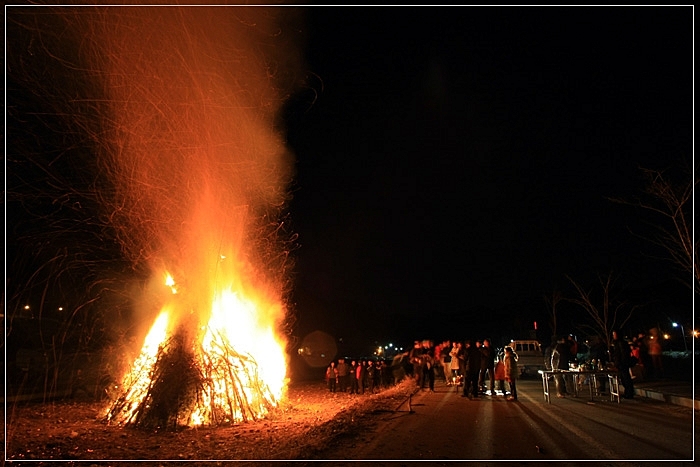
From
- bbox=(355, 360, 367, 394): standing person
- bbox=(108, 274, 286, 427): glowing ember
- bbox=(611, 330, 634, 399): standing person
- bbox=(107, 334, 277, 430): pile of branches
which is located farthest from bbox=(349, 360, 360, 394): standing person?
bbox=(611, 330, 634, 399): standing person

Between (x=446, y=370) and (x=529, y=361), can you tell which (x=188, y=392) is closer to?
(x=446, y=370)

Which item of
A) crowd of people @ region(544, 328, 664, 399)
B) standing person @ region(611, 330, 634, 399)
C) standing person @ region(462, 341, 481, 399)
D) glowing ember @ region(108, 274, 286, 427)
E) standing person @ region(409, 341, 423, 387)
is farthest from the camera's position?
standing person @ region(409, 341, 423, 387)

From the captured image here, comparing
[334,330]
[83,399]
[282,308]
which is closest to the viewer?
[83,399]

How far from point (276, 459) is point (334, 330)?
258ft

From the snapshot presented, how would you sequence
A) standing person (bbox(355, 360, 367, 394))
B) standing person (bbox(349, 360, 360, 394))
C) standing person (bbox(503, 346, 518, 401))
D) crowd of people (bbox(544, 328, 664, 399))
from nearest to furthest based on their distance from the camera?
crowd of people (bbox(544, 328, 664, 399)) → standing person (bbox(503, 346, 518, 401)) → standing person (bbox(355, 360, 367, 394)) → standing person (bbox(349, 360, 360, 394))

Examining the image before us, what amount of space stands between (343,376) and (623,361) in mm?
14235

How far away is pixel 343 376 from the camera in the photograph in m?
26.7

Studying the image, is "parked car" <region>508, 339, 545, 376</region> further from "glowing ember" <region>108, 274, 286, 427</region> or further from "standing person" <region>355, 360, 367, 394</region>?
"glowing ember" <region>108, 274, 286, 427</region>

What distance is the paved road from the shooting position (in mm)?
8477

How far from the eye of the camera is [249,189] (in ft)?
53.4

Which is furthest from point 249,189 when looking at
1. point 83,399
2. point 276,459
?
point 83,399

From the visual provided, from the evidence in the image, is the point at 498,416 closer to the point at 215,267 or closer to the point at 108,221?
the point at 215,267

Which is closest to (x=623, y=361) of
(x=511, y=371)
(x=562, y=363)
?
(x=562, y=363)

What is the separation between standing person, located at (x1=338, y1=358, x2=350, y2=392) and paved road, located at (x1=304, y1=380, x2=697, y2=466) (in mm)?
11921
